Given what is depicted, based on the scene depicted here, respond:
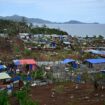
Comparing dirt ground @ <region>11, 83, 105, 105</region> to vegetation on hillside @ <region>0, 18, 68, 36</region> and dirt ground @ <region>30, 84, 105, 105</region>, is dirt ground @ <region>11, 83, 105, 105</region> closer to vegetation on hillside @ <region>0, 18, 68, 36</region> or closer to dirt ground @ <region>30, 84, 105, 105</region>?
dirt ground @ <region>30, 84, 105, 105</region>

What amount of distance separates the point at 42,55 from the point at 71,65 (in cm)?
707

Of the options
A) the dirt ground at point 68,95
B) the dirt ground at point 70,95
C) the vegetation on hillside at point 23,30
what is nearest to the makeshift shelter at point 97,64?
the dirt ground at point 68,95

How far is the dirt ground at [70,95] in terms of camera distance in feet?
50.5

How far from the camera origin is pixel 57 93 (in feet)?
57.5

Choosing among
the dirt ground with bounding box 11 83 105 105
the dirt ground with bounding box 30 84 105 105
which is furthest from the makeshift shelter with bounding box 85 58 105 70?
the dirt ground with bounding box 30 84 105 105

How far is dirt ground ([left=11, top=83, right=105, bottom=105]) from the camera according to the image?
1544cm

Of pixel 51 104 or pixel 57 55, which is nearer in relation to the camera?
pixel 51 104

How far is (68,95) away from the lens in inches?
667

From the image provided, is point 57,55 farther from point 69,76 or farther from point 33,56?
point 69,76

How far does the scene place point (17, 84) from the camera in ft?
63.1

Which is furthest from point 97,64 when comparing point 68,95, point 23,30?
point 23,30

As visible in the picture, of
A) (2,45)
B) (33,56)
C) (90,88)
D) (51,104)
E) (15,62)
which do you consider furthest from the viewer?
(2,45)

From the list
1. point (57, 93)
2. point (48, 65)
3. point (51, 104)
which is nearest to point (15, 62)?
point (48, 65)

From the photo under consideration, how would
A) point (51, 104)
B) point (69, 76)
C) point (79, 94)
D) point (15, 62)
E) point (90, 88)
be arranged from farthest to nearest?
point (15, 62) → point (69, 76) → point (90, 88) → point (79, 94) → point (51, 104)
